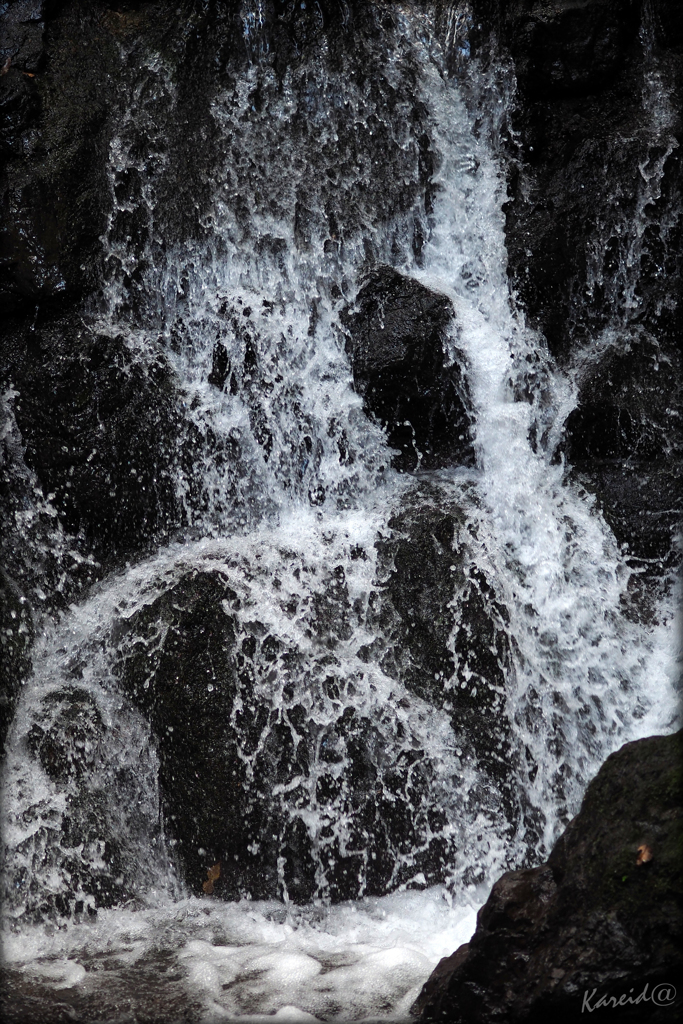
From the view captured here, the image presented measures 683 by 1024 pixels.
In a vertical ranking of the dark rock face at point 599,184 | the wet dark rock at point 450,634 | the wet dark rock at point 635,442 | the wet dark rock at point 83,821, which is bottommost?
the wet dark rock at point 83,821

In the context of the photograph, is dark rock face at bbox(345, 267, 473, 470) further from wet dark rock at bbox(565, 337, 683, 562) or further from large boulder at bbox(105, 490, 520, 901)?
large boulder at bbox(105, 490, 520, 901)

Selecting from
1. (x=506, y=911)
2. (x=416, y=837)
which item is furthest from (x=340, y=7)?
(x=506, y=911)

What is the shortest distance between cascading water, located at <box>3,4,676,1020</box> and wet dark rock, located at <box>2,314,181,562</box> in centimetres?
10

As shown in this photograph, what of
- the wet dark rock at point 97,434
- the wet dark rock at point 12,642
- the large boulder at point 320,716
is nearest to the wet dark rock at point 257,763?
the large boulder at point 320,716

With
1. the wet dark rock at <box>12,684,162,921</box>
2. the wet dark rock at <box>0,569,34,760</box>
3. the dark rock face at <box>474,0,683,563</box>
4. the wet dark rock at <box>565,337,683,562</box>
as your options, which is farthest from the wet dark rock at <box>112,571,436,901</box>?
→ the dark rock face at <box>474,0,683,563</box>

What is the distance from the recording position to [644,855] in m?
2.44

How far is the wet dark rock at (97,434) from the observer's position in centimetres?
447

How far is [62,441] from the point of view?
178 inches

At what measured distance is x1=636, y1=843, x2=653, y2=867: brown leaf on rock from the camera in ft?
7.99

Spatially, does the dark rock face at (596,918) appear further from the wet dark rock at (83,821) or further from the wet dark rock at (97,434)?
the wet dark rock at (97,434)

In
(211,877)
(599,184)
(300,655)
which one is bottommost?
(211,877)

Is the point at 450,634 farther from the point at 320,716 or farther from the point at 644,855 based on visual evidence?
the point at 644,855

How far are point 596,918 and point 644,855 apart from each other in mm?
216

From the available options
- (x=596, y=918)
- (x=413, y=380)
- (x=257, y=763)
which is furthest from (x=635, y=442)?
(x=596, y=918)
